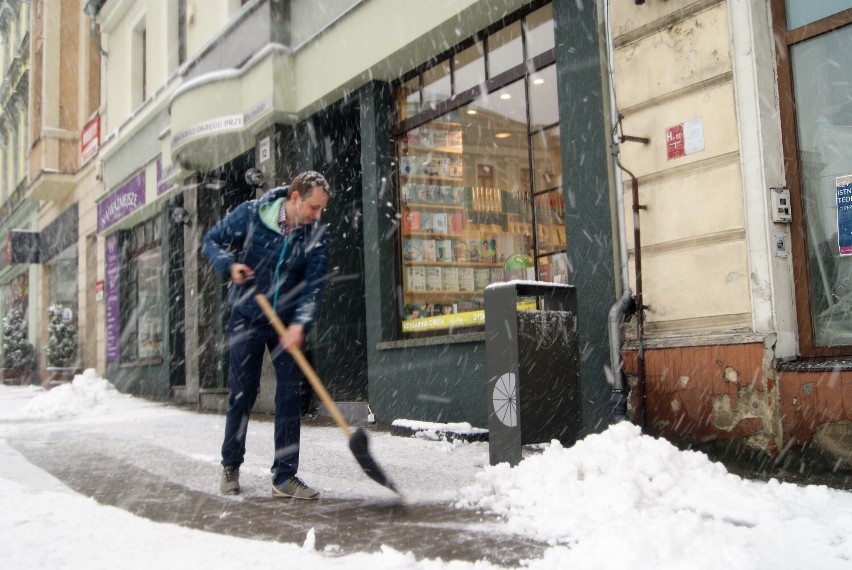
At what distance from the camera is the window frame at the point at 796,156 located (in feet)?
16.0

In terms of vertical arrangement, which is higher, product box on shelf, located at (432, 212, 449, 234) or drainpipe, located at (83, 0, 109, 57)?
drainpipe, located at (83, 0, 109, 57)

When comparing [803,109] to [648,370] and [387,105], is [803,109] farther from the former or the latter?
[387,105]

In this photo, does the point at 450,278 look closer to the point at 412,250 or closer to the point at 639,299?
the point at 412,250

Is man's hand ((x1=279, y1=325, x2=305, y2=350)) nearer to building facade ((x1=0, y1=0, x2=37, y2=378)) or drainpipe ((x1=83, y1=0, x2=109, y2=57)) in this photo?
drainpipe ((x1=83, y1=0, x2=109, y2=57))

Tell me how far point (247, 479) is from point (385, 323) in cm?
350

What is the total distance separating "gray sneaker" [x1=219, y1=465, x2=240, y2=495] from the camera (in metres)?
4.68

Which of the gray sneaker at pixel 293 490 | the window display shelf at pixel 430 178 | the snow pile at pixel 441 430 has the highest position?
the window display shelf at pixel 430 178

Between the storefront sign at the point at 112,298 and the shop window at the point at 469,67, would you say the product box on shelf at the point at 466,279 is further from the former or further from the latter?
the storefront sign at the point at 112,298

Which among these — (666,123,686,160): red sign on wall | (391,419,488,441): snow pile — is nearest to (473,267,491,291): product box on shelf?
(391,419,488,441): snow pile

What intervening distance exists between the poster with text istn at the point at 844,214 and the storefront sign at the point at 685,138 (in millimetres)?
888

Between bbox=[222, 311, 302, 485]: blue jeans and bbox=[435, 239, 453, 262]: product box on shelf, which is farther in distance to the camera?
bbox=[435, 239, 453, 262]: product box on shelf

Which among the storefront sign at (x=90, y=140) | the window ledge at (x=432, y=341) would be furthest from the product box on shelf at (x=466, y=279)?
the storefront sign at (x=90, y=140)

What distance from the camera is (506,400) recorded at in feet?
16.4

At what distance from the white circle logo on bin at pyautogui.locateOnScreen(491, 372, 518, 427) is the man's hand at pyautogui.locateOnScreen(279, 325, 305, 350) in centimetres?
133
